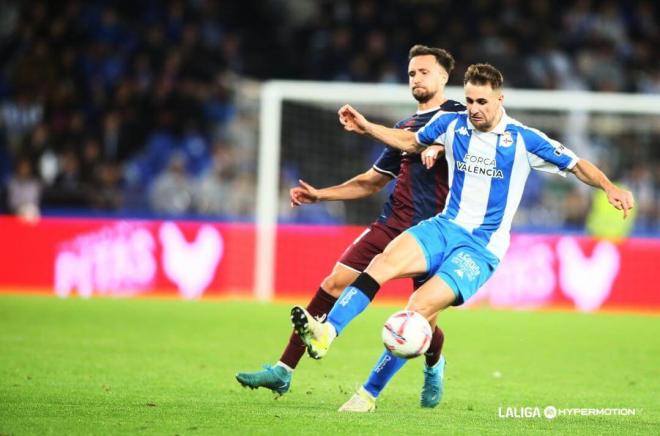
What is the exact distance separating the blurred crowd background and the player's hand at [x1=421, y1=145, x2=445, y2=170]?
1151 cm

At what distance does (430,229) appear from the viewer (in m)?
7.46

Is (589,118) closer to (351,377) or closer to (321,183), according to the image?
(321,183)

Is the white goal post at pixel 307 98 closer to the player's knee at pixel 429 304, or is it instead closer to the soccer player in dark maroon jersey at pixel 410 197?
the soccer player in dark maroon jersey at pixel 410 197

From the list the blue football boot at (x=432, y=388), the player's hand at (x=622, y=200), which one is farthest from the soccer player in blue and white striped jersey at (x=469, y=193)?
the blue football boot at (x=432, y=388)

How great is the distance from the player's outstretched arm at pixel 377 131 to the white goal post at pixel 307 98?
9.61 m

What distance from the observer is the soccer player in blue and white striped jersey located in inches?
285

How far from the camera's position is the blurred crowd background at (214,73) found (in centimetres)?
1945

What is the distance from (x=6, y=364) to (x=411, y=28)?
1505 cm

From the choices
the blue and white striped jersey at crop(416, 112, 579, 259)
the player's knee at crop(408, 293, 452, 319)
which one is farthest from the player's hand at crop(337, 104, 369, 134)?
the player's knee at crop(408, 293, 452, 319)

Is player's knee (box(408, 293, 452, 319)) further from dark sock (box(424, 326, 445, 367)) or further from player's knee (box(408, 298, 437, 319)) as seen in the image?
dark sock (box(424, 326, 445, 367))

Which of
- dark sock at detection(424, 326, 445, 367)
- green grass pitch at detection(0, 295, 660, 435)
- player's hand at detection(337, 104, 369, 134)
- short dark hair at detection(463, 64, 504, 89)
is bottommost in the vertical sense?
green grass pitch at detection(0, 295, 660, 435)

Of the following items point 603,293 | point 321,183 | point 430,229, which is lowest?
point 603,293

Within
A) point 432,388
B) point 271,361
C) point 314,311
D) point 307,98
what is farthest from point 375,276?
point 307,98

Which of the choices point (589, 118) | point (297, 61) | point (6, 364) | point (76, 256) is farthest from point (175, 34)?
point (6, 364)
